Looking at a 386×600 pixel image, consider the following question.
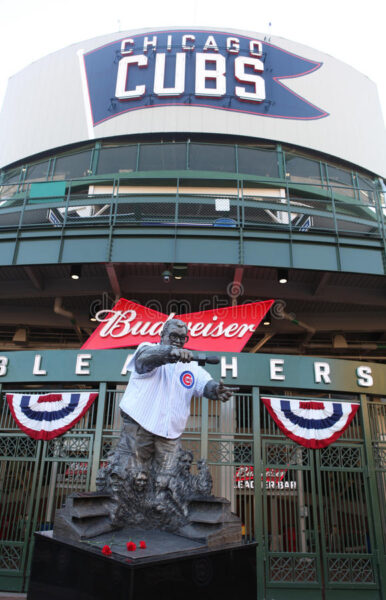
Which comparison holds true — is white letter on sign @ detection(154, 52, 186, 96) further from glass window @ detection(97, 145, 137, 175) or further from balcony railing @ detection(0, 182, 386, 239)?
balcony railing @ detection(0, 182, 386, 239)

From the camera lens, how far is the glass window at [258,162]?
1936cm

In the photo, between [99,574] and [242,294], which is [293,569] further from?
[242,294]

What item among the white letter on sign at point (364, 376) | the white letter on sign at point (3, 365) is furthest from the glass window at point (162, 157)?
the white letter on sign at point (364, 376)

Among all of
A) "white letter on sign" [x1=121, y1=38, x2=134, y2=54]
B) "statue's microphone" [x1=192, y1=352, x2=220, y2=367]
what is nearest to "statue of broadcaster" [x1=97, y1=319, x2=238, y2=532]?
"statue's microphone" [x1=192, y1=352, x2=220, y2=367]

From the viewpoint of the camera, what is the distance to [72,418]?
1045cm

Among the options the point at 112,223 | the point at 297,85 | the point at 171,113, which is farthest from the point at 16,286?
the point at 297,85

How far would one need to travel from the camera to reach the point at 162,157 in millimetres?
19578

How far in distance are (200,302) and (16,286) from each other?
24.2 feet

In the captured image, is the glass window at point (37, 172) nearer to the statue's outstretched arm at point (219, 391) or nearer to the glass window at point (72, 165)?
the glass window at point (72, 165)

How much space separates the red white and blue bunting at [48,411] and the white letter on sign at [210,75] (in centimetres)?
1577

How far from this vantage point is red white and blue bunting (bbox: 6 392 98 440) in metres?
10.4

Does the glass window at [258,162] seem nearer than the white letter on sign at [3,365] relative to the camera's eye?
No

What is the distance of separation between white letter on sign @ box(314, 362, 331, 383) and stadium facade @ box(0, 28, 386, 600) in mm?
55

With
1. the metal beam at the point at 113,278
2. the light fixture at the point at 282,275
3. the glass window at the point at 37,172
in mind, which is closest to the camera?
the metal beam at the point at 113,278
